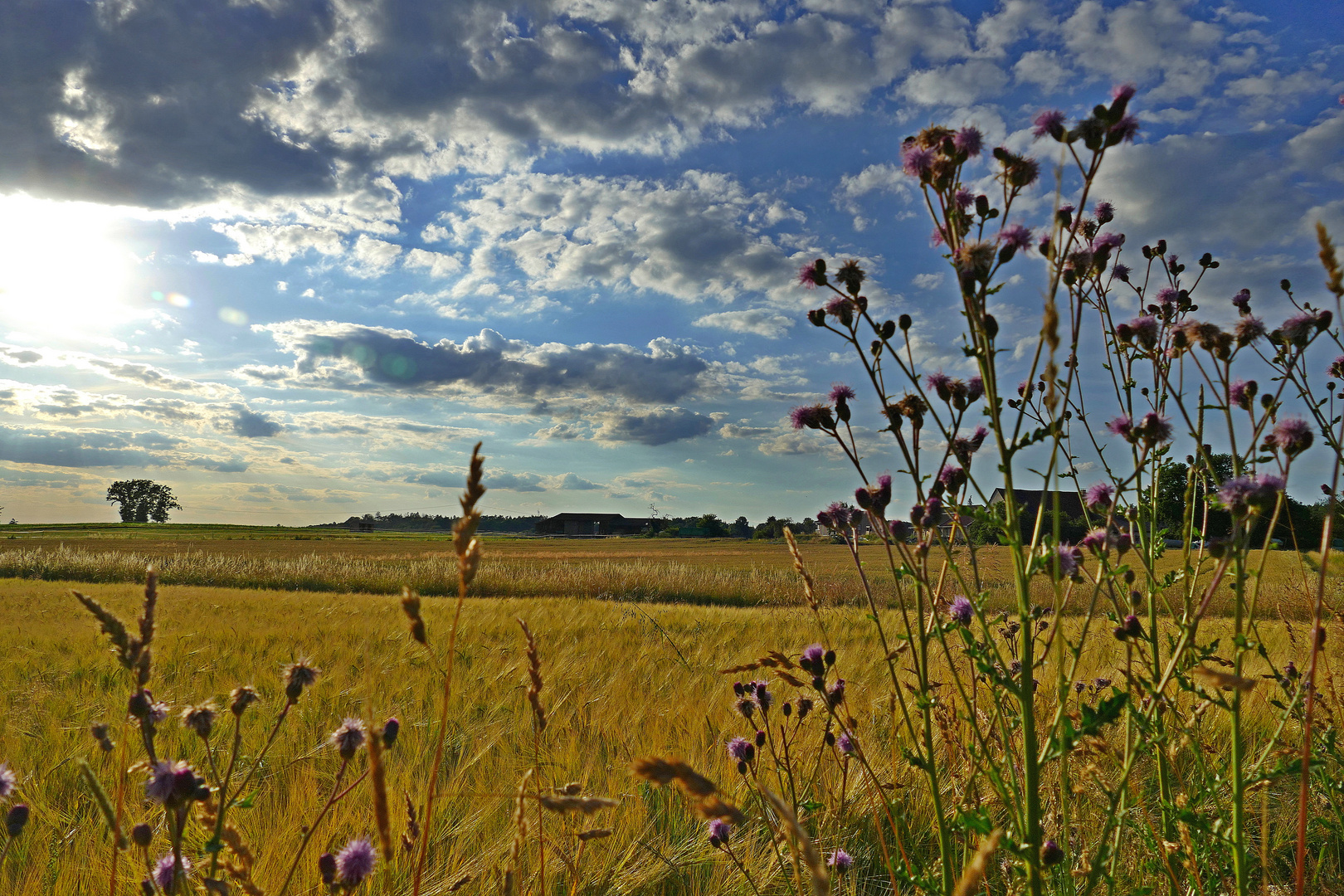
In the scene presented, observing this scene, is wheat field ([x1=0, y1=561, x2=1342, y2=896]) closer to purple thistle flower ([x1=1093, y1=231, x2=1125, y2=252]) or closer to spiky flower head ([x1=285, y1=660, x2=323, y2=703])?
spiky flower head ([x1=285, y1=660, x2=323, y2=703])

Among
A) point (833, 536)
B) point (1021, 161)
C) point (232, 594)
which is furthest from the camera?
point (232, 594)

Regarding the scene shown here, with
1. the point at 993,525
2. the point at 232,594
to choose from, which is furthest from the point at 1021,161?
the point at 232,594

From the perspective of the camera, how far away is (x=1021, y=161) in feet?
6.25

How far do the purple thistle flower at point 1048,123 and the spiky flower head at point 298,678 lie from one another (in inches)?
103

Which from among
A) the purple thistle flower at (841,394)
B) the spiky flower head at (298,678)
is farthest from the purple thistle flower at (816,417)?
the spiky flower head at (298,678)

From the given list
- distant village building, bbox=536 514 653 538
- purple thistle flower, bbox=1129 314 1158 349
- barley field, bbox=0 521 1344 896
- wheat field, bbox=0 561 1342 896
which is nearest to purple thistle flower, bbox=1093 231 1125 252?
purple thistle flower, bbox=1129 314 1158 349

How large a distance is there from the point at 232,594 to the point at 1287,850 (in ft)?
52.4

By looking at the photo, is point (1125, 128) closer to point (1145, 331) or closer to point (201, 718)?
point (1145, 331)

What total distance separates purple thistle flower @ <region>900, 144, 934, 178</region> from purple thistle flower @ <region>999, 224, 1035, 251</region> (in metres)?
0.31

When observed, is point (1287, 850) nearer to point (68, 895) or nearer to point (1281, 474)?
point (1281, 474)

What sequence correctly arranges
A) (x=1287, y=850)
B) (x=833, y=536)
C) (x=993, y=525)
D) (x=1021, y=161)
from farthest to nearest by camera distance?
(x=1287, y=850) → (x=833, y=536) → (x=1021, y=161) → (x=993, y=525)

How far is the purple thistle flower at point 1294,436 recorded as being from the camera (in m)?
1.93

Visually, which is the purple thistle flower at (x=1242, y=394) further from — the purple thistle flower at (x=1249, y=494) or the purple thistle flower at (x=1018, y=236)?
the purple thistle flower at (x=1018, y=236)

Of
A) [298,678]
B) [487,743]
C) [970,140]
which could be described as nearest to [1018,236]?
[970,140]
